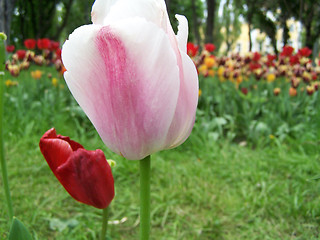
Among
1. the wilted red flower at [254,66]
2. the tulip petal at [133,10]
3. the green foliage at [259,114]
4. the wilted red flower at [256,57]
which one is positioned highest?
the tulip petal at [133,10]

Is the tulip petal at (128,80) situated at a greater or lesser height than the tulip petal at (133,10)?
lesser

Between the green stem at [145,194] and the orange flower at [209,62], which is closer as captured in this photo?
the green stem at [145,194]

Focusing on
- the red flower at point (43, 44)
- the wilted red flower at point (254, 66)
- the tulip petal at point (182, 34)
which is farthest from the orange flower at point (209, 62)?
the tulip petal at point (182, 34)

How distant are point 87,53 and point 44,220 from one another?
138 centimetres

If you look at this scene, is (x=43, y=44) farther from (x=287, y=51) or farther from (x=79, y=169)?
(x=79, y=169)

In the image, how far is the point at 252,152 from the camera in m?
2.68

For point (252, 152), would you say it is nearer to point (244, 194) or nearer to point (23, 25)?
point (244, 194)

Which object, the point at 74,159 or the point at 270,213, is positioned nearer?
the point at 74,159

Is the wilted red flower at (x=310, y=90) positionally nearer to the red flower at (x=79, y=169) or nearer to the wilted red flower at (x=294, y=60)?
the wilted red flower at (x=294, y=60)

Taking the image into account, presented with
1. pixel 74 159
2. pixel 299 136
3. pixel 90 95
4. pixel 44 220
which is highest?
pixel 90 95

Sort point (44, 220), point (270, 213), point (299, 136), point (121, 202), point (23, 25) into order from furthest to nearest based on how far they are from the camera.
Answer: point (23, 25), point (299, 136), point (121, 202), point (270, 213), point (44, 220)

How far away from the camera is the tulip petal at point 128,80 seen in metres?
0.50

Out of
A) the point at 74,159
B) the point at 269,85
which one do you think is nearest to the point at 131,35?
the point at 74,159

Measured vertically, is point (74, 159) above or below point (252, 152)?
above
